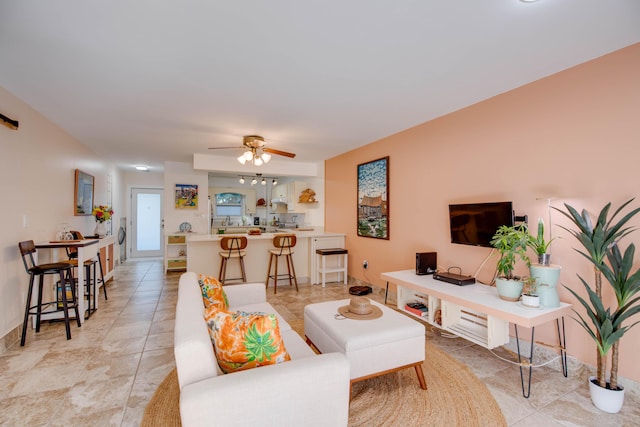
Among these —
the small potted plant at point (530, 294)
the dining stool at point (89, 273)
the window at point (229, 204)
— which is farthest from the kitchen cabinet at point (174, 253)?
the small potted plant at point (530, 294)

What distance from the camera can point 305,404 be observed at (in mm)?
1292

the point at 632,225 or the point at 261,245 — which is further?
the point at 261,245

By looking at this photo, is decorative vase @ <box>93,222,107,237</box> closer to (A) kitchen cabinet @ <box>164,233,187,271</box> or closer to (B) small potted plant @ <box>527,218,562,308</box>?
(A) kitchen cabinet @ <box>164,233,187,271</box>

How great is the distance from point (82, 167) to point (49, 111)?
5.74 ft

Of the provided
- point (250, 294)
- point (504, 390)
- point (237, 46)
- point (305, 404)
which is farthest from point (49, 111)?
point (504, 390)

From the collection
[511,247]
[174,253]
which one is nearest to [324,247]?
[174,253]

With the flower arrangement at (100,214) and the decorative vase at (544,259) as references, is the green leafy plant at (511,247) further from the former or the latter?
the flower arrangement at (100,214)

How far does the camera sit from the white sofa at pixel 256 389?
44.4 inches

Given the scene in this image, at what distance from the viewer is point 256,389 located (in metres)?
1.20

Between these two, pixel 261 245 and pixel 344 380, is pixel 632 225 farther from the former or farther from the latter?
pixel 261 245

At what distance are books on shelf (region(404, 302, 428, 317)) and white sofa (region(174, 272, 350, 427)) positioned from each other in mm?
1815

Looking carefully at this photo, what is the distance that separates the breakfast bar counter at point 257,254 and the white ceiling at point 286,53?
2.17 m

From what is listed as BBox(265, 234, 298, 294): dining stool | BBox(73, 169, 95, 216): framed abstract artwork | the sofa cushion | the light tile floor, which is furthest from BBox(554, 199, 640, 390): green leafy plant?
BBox(73, 169, 95, 216): framed abstract artwork

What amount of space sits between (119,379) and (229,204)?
21.7 ft
